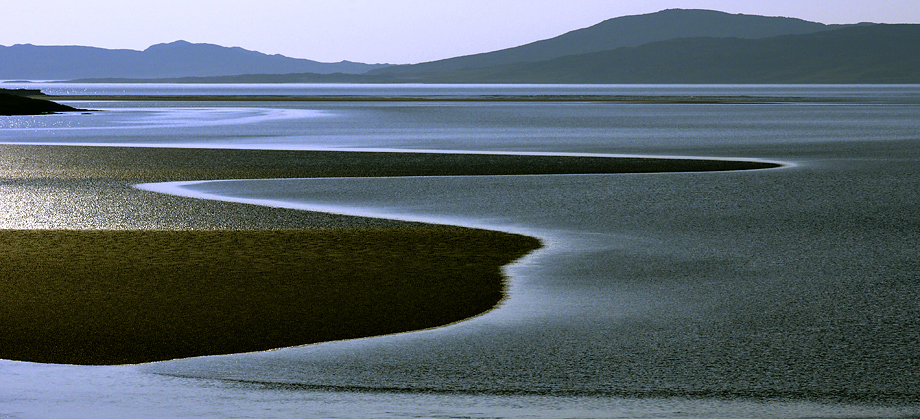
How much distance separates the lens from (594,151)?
30.3 metres

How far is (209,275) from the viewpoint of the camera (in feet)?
35.6

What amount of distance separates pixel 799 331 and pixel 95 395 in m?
4.85

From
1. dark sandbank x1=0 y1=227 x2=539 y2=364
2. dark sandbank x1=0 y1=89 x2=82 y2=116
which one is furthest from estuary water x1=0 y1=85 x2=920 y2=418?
dark sandbank x1=0 y1=89 x2=82 y2=116

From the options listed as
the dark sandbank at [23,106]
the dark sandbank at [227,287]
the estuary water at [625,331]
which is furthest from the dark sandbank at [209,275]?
the dark sandbank at [23,106]

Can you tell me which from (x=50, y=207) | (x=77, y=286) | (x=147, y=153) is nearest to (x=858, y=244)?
(x=77, y=286)

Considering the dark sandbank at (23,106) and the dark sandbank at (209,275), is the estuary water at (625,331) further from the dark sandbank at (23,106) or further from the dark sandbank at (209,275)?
the dark sandbank at (23,106)

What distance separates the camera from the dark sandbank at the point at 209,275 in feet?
27.4

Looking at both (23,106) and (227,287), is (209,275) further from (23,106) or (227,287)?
(23,106)

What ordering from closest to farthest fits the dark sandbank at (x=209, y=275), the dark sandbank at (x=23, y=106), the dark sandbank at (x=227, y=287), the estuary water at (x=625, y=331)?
the estuary water at (x=625, y=331), the dark sandbank at (x=227, y=287), the dark sandbank at (x=209, y=275), the dark sandbank at (x=23, y=106)

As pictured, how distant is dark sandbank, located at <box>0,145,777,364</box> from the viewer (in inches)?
328

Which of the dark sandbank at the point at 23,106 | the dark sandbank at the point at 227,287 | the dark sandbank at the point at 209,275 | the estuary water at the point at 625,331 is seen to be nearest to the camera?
the estuary water at the point at 625,331

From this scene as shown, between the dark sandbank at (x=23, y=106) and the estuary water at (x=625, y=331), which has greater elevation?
the estuary water at (x=625, y=331)

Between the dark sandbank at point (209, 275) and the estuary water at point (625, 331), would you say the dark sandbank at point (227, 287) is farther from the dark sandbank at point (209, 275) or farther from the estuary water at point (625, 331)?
the estuary water at point (625, 331)

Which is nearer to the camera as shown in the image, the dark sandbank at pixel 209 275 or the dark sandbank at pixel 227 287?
the dark sandbank at pixel 227 287
